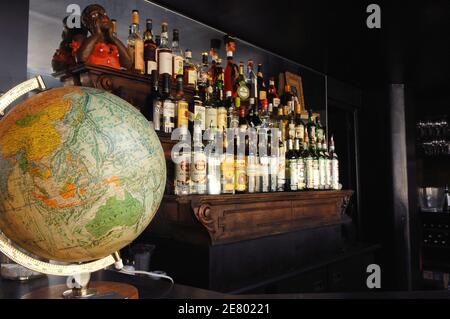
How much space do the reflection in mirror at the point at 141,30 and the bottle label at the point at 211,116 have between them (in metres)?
0.47

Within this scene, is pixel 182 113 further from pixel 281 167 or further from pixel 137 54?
pixel 281 167

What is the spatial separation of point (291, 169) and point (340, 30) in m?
0.99

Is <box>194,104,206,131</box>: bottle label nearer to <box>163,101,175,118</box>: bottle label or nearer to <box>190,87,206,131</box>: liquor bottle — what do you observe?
<box>190,87,206,131</box>: liquor bottle

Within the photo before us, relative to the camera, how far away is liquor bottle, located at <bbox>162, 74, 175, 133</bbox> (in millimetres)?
1745

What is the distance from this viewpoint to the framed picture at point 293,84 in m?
3.07

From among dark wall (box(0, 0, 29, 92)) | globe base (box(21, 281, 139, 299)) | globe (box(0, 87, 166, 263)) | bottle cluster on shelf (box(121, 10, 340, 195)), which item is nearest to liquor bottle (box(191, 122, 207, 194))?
bottle cluster on shelf (box(121, 10, 340, 195))

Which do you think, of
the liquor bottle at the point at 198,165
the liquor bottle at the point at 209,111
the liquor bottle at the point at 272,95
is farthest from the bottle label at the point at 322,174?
the liquor bottle at the point at 198,165

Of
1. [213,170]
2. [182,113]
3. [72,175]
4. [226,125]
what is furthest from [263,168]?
[72,175]

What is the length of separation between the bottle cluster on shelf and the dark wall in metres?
0.46

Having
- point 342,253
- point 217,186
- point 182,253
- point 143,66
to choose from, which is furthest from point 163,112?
point 342,253

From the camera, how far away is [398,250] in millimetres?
3975

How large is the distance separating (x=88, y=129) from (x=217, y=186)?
1.32 m

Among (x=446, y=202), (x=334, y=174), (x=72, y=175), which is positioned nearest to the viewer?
Answer: (x=72, y=175)

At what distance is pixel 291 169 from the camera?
2588 millimetres
